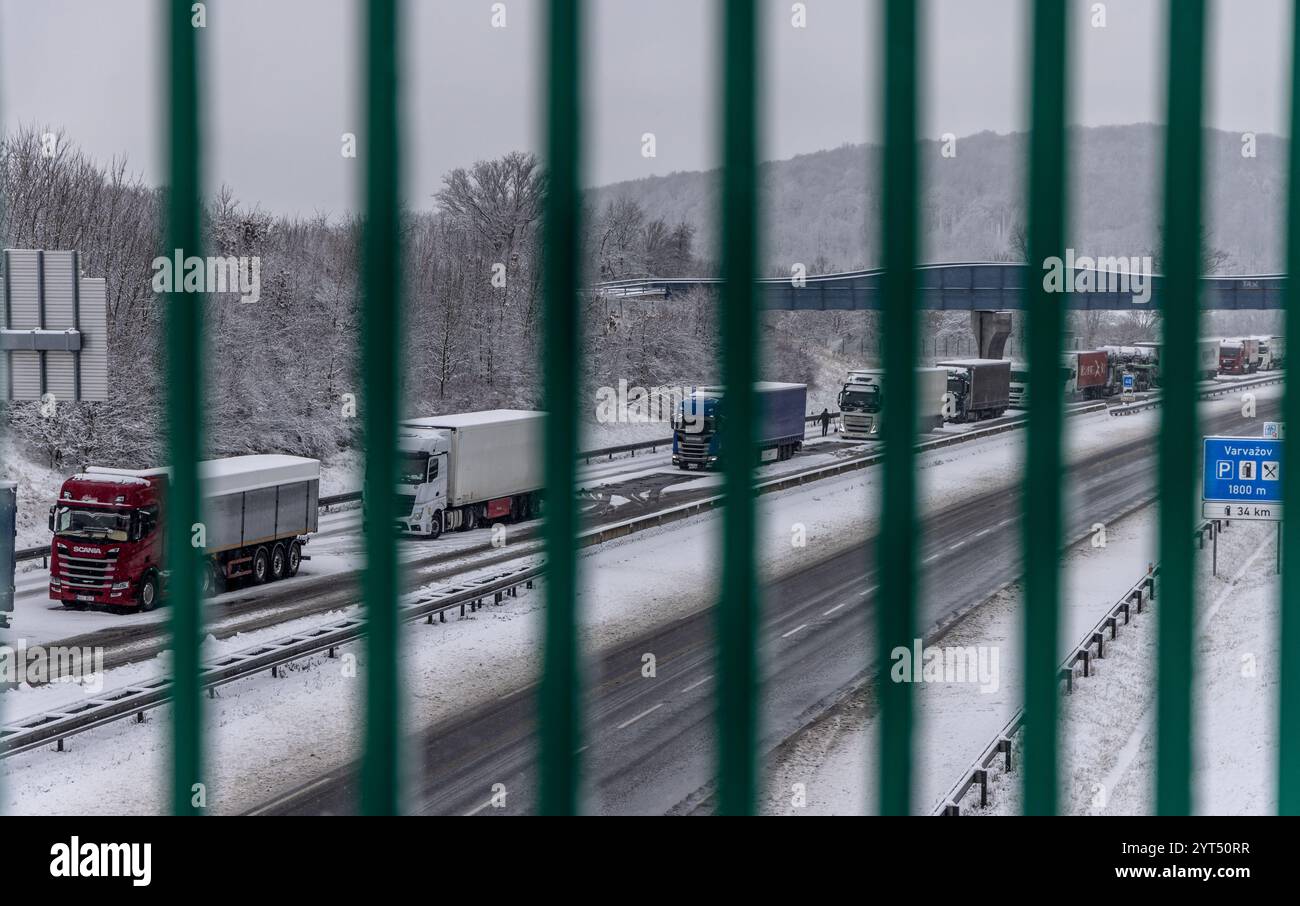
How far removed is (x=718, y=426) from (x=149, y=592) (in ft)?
7.91

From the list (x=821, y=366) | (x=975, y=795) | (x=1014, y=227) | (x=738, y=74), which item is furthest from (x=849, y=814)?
(x=738, y=74)

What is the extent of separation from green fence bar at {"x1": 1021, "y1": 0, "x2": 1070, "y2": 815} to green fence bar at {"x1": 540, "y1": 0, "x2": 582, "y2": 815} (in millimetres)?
1813

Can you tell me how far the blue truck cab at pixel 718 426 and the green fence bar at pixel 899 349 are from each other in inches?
15.8

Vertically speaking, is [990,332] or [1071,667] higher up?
[990,332]

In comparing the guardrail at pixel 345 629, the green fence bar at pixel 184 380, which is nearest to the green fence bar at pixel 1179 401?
the guardrail at pixel 345 629

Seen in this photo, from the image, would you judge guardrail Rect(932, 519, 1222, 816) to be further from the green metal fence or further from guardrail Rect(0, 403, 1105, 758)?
guardrail Rect(0, 403, 1105, 758)

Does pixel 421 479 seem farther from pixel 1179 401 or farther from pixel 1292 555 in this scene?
pixel 1292 555

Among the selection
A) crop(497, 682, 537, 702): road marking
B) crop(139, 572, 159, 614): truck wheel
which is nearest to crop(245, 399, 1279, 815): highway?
crop(497, 682, 537, 702): road marking

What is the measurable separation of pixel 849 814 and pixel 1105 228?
103 inches

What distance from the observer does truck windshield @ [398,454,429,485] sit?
15.2 ft

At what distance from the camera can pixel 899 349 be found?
15.4 ft

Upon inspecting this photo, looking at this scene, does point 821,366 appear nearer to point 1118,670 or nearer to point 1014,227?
point 1014,227

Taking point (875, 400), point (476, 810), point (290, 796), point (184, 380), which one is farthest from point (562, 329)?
point (290, 796)

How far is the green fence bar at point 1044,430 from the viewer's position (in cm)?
466
